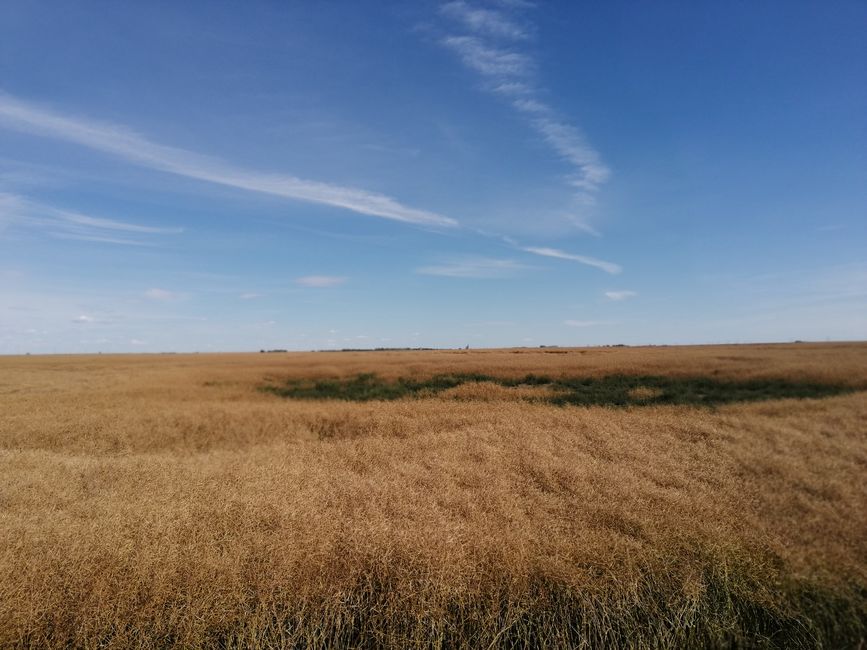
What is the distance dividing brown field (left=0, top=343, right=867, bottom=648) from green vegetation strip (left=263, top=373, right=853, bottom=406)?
561 centimetres

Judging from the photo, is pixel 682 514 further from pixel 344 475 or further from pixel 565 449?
pixel 344 475

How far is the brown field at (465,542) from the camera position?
4.72 meters

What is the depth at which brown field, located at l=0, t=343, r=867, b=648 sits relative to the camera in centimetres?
472

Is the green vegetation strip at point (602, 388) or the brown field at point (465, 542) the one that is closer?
the brown field at point (465, 542)

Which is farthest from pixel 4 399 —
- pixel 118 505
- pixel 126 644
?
pixel 126 644

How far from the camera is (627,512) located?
257 inches

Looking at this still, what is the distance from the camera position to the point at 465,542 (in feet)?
19.3

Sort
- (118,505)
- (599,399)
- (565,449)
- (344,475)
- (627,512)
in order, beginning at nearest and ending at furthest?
(627,512)
(118,505)
(344,475)
(565,449)
(599,399)

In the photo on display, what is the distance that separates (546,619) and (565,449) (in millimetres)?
5229

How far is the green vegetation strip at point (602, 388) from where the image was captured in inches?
615

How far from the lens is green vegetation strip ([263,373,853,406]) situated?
51.2 ft

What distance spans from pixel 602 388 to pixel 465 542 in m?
16.8

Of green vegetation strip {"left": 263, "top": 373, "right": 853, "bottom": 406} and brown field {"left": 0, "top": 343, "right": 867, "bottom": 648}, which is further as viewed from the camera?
green vegetation strip {"left": 263, "top": 373, "right": 853, "bottom": 406}

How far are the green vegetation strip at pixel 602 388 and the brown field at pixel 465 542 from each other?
5610 mm
